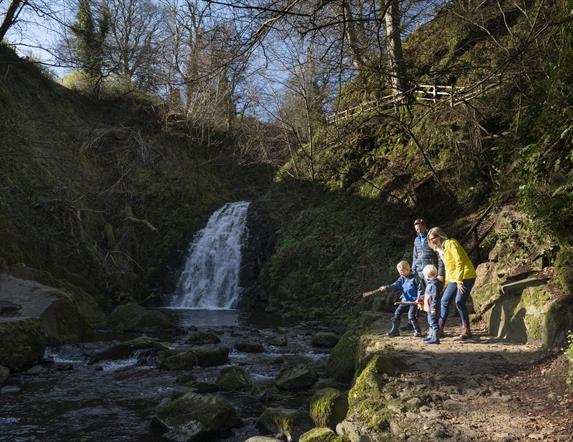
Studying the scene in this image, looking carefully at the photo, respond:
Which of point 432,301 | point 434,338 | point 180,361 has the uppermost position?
point 432,301

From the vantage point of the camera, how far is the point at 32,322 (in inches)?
361

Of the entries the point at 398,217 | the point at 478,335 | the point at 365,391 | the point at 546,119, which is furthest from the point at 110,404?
the point at 398,217

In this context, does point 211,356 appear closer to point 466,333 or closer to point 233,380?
point 233,380

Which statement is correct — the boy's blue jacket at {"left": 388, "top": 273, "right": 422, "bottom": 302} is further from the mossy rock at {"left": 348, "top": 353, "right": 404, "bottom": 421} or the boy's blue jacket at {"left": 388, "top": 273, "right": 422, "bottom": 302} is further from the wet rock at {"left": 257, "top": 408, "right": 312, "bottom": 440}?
the wet rock at {"left": 257, "top": 408, "right": 312, "bottom": 440}

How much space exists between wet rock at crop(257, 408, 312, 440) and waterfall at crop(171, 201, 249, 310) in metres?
12.4

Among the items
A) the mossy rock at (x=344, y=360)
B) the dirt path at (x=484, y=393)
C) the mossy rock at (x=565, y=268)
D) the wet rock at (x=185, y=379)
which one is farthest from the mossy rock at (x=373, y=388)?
the wet rock at (x=185, y=379)

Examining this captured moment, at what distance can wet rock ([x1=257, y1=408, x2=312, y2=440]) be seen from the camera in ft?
18.6

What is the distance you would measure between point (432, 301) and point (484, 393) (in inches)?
85.7

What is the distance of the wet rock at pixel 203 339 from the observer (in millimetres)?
11094

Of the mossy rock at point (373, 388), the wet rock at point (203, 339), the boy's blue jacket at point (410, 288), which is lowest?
the wet rock at point (203, 339)

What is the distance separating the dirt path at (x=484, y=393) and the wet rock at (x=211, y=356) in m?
3.59

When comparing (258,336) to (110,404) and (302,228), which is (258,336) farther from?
(302,228)

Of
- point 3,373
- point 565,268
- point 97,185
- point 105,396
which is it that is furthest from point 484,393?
point 97,185

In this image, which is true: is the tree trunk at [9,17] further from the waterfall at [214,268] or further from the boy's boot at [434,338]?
the waterfall at [214,268]
